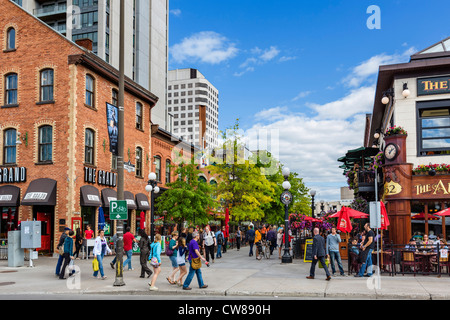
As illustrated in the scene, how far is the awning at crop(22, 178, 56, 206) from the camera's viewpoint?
23.5 metres

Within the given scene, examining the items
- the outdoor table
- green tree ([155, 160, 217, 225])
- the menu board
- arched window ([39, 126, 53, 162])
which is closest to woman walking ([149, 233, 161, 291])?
the outdoor table

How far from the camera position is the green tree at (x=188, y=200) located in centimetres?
2727

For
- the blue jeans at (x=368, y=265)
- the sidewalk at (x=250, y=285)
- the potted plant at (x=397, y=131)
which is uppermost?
the potted plant at (x=397, y=131)

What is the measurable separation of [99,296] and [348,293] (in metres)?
6.93

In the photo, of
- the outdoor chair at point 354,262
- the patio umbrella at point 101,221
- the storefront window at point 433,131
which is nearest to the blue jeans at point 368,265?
the outdoor chair at point 354,262

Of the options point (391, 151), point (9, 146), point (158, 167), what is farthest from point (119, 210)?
point (158, 167)

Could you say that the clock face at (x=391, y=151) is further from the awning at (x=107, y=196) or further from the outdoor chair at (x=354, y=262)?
the awning at (x=107, y=196)

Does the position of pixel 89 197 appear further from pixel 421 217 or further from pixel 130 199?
pixel 421 217

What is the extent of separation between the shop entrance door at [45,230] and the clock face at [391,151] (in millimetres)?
18265

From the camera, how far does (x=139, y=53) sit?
6925 cm

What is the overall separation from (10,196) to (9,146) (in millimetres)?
3078

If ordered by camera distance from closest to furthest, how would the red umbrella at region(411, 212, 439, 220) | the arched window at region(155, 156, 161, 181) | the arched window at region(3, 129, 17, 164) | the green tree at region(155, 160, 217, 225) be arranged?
the red umbrella at region(411, 212, 439, 220)
the arched window at region(3, 129, 17, 164)
the green tree at region(155, 160, 217, 225)
the arched window at region(155, 156, 161, 181)

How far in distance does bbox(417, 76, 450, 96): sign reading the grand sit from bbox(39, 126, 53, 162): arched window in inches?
755

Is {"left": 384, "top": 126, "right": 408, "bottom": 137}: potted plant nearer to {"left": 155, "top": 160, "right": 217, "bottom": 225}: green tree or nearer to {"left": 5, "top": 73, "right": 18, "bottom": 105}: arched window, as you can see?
{"left": 155, "top": 160, "right": 217, "bottom": 225}: green tree
